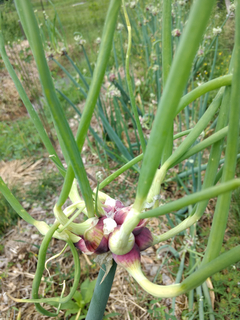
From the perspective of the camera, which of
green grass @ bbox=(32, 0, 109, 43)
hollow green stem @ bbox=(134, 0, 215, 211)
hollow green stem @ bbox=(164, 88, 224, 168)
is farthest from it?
green grass @ bbox=(32, 0, 109, 43)

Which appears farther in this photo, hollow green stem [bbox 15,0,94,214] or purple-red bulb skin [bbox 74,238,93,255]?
purple-red bulb skin [bbox 74,238,93,255]

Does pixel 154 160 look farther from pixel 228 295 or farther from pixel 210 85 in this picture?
pixel 228 295

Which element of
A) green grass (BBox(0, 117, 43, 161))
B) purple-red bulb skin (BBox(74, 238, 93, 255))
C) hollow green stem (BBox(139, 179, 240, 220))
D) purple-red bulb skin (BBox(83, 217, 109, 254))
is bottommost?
green grass (BBox(0, 117, 43, 161))

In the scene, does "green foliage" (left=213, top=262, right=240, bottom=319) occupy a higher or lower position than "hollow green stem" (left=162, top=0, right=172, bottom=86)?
lower

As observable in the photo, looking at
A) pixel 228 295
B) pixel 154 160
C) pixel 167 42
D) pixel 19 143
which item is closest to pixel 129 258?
pixel 154 160

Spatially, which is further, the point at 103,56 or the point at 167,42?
the point at 167,42

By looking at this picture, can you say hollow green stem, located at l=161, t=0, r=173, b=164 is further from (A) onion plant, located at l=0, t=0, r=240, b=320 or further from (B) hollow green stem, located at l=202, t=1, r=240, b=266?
(B) hollow green stem, located at l=202, t=1, r=240, b=266

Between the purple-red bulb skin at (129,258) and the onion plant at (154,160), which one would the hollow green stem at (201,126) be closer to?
the onion plant at (154,160)

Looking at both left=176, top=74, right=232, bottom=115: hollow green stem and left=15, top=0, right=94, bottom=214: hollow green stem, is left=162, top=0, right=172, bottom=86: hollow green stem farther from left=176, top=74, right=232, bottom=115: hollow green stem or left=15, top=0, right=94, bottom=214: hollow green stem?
left=15, top=0, right=94, bottom=214: hollow green stem

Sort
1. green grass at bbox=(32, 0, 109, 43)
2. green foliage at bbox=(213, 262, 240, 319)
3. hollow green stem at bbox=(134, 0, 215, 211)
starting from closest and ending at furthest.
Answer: hollow green stem at bbox=(134, 0, 215, 211) < green foliage at bbox=(213, 262, 240, 319) < green grass at bbox=(32, 0, 109, 43)

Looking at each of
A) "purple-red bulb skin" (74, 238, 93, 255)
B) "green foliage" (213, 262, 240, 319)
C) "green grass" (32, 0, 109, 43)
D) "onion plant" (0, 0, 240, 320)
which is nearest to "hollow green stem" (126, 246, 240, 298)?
"onion plant" (0, 0, 240, 320)
